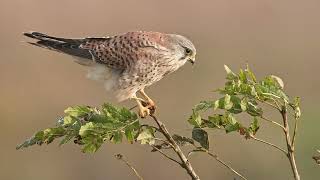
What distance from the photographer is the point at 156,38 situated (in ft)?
18.1

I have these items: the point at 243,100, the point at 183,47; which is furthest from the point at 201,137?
the point at 183,47

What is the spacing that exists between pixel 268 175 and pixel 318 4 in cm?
1002

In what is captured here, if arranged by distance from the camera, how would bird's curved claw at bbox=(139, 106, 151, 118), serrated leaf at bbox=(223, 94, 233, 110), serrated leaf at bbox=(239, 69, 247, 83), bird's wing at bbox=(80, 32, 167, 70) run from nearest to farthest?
serrated leaf at bbox=(223, 94, 233, 110) < serrated leaf at bbox=(239, 69, 247, 83) < bird's curved claw at bbox=(139, 106, 151, 118) < bird's wing at bbox=(80, 32, 167, 70)

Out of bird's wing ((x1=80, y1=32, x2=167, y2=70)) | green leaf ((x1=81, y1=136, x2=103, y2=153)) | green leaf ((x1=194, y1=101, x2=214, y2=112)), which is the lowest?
bird's wing ((x1=80, y1=32, x2=167, y2=70))

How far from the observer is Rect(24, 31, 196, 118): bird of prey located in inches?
219

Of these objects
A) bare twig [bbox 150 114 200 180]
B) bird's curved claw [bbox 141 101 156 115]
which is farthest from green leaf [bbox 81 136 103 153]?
bird's curved claw [bbox 141 101 156 115]

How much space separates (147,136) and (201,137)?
25 centimetres

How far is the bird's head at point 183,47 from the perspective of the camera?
562 centimetres

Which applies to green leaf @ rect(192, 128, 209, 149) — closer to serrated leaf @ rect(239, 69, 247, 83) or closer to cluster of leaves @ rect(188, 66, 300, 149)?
cluster of leaves @ rect(188, 66, 300, 149)

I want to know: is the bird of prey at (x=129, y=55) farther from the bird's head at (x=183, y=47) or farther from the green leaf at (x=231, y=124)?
the green leaf at (x=231, y=124)

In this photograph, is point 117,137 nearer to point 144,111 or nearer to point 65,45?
point 144,111

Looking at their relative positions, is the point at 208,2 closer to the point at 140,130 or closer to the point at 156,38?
the point at 156,38

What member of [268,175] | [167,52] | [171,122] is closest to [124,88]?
[167,52]

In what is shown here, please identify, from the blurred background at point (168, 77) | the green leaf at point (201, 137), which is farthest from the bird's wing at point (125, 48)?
the blurred background at point (168, 77)
